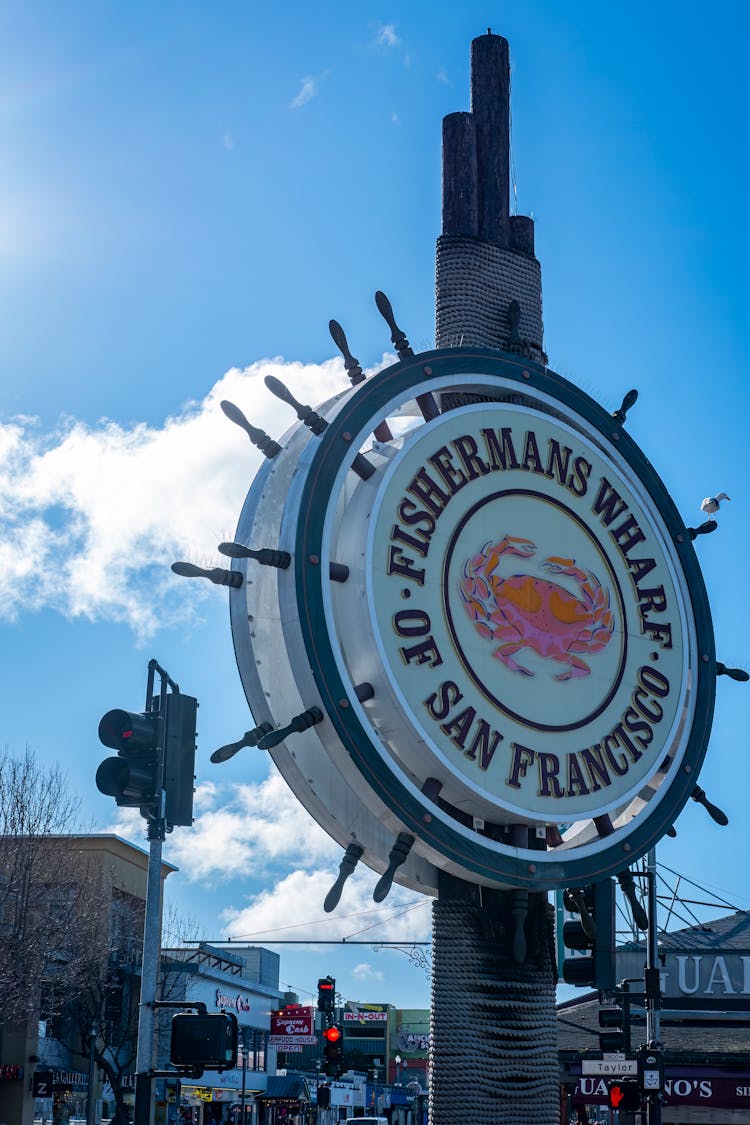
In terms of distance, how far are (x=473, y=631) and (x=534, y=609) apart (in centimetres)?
69

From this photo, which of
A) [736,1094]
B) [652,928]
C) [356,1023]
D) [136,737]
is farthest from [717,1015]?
[356,1023]

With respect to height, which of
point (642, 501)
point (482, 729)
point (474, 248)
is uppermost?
point (474, 248)

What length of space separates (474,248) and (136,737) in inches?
227

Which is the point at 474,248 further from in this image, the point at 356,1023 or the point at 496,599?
the point at 356,1023

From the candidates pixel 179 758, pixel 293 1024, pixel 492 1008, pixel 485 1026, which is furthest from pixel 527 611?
pixel 293 1024

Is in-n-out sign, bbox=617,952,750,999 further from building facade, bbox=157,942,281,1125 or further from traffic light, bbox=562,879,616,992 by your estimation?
traffic light, bbox=562,879,616,992

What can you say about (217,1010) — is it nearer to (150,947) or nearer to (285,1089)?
(285,1089)

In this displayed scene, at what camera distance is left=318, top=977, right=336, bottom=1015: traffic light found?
73.0 ft

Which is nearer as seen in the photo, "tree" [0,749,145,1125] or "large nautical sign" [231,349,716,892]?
"large nautical sign" [231,349,716,892]

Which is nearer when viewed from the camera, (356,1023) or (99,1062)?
(99,1062)

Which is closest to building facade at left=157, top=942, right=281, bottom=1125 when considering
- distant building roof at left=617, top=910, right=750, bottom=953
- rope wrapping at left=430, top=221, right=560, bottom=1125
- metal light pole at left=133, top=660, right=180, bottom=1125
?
distant building roof at left=617, top=910, right=750, bottom=953

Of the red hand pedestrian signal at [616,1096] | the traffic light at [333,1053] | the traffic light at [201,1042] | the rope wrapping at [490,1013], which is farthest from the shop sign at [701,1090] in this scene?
the traffic light at [201,1042]

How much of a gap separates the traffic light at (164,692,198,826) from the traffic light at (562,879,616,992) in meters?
3.33

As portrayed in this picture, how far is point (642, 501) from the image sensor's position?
12.5m
